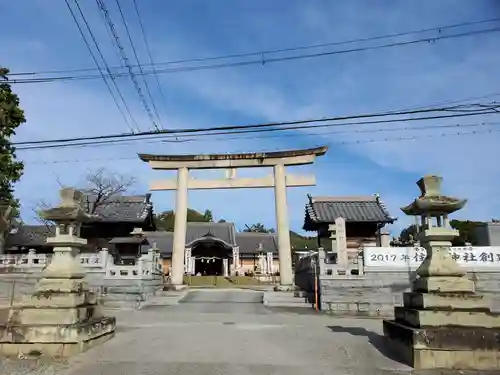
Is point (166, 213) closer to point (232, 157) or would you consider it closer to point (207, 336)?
point (232, 157)

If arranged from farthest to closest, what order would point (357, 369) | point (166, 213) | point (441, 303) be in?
1. point (166, 213)
2. point (441, 303)
3. point (357, 369)

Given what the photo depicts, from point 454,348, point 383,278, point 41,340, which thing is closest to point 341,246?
point 383,278

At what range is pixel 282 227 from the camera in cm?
2102

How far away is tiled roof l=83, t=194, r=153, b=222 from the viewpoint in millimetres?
29250

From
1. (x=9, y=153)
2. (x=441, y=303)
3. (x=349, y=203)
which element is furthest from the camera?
(x=349, y=203)

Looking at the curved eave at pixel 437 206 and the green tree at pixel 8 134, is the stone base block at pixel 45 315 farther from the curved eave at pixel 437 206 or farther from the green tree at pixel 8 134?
the green tree at pixel 8 134

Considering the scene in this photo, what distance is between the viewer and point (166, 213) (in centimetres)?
8169

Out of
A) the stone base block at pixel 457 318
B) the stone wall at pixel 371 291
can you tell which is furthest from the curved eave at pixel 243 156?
the stone base block at pixel 457 318

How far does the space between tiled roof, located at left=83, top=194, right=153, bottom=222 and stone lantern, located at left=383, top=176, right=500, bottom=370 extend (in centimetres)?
2475

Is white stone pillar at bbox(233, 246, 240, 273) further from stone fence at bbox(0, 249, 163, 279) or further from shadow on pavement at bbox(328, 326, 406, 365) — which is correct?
shadow on pavement at bbox(328, 326, 406, 365)

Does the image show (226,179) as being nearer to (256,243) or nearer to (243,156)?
(243,156)

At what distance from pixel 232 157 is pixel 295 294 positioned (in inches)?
328

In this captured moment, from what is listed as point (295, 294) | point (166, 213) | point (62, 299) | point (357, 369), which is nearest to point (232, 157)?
point (295, 294)

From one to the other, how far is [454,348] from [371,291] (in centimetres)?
1050
